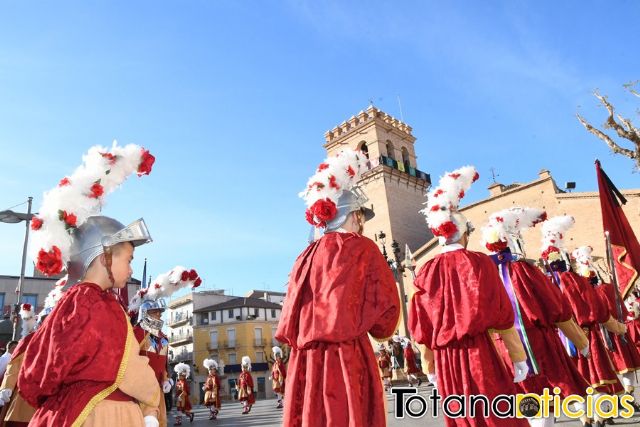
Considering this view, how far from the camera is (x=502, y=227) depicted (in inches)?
235

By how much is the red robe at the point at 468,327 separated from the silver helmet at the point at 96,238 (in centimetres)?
265

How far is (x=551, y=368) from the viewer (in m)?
4.82

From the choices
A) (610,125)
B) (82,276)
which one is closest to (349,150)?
(82,276)

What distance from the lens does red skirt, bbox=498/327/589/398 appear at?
468cm

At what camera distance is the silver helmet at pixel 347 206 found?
12.5 feet

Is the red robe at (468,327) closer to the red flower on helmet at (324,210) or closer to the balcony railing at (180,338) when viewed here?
the red flower on helmet at (324,210)

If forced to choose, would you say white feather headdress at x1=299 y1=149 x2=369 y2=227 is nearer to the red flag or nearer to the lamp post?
the red flag

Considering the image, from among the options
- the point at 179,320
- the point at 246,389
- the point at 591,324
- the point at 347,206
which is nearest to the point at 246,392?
the point at 246,389

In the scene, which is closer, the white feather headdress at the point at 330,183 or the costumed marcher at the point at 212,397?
the white feather headdress at the point at 330,183

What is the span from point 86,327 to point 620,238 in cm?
692

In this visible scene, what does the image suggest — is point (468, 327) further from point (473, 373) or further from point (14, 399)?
point (14, 399)

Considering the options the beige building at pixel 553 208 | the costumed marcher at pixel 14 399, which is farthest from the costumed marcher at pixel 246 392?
the costumed marcher at pixel 14 399

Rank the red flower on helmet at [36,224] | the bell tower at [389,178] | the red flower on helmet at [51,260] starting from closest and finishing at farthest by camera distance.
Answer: the red flower on helmet at [51,260] < the red flower on helmet at [36,224] < the bell tower at [389,178]

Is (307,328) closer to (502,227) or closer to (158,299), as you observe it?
(502,227)
